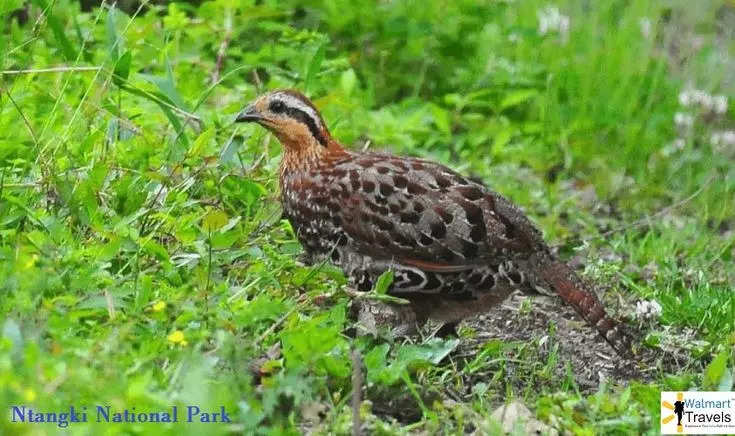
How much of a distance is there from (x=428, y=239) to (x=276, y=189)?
1.11 metres

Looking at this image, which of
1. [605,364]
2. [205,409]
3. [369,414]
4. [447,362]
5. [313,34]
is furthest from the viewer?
[313,34]

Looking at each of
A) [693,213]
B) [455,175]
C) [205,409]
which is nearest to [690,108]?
[693,213]

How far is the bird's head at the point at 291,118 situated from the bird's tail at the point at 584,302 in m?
1.22

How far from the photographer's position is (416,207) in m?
5.87

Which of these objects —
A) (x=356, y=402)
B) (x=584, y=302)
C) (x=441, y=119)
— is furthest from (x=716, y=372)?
(x=441, y=119)

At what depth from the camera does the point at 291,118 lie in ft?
21.1

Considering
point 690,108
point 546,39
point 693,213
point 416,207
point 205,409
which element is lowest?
point 205,409

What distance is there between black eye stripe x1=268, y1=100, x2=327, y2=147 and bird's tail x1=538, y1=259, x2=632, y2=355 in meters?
1.23

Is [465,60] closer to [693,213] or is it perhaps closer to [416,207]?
[693,213]

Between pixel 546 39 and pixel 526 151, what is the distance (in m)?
1.49

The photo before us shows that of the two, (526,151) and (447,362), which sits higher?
(526,151)

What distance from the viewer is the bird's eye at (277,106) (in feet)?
21.0

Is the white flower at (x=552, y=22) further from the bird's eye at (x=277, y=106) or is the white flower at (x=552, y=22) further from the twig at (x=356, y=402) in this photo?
the twig at (x=356, y=402)

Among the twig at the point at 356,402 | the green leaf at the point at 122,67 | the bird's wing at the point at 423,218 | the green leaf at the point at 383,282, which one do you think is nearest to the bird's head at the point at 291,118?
the bird's wing at the point at 423,218
